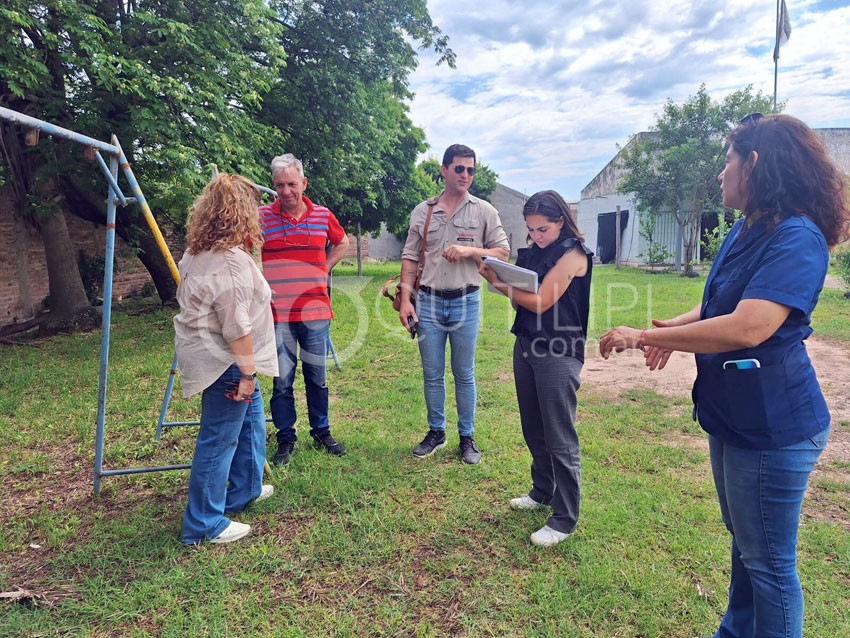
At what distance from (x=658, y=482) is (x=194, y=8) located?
8.31 m

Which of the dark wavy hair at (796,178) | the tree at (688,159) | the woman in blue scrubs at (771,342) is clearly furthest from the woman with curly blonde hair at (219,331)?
the tree at (688,159)

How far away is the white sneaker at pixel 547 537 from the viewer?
2.66m

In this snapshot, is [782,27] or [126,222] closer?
[126,222]

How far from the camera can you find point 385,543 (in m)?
2.73

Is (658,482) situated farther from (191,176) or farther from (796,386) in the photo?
(191,176)

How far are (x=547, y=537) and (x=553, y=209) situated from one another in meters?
1.63

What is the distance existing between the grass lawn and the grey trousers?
0.72 ft

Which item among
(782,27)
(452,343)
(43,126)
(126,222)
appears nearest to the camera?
(43,126)

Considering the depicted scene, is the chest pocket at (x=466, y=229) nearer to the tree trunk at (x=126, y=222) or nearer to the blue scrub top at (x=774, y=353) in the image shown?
the blue scrub top at (x=774, y=353)

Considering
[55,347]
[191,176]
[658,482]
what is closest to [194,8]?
[191,176]

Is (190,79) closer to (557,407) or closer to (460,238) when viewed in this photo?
(460,238)

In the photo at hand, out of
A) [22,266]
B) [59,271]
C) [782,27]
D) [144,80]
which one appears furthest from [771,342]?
[782,27]

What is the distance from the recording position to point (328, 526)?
288 centimetres

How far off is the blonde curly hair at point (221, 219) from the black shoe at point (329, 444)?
1735mm
